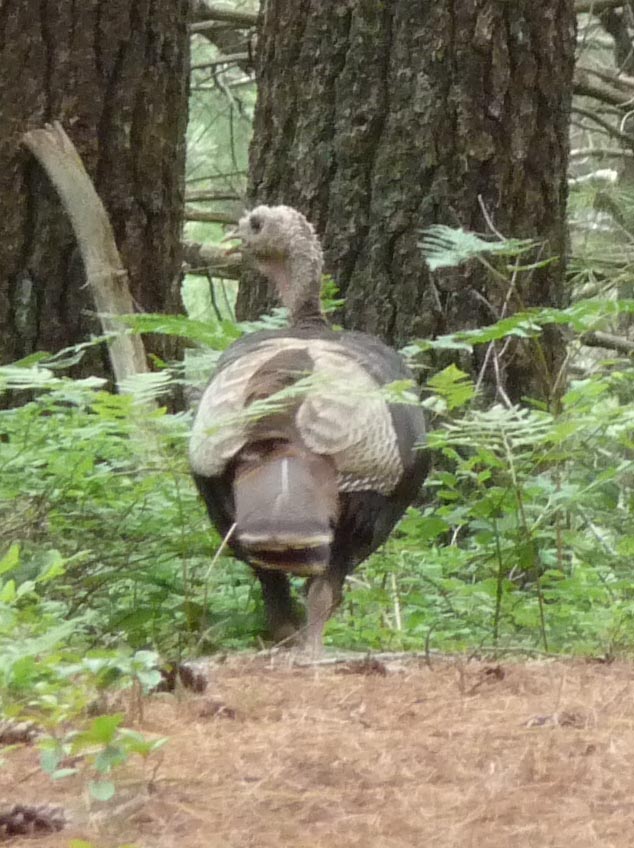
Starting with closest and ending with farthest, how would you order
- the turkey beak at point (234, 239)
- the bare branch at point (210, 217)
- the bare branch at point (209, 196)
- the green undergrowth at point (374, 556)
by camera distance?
the green undergrowth at point (374, 556)
the turkey beak at point (234, 239)
the bare branch at point (210, 217)
the bare branch at point (209, 196)

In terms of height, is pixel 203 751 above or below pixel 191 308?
below

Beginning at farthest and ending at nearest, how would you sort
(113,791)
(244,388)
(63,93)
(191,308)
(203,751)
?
(191,308) < (63,93) < (244,388) < (203,751) < (113,791)

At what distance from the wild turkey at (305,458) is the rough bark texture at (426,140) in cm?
150

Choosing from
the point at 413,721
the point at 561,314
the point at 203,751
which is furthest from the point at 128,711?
the point at 561,314

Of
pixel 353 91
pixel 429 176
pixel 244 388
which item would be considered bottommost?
pixel 244 388

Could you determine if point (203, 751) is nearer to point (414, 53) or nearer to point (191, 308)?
point (414, 53)

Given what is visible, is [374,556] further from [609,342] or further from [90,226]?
[609,342]

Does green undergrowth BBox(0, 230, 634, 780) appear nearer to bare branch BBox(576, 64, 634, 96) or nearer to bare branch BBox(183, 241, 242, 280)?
bare branch BBox(183, 241, 242, 280)

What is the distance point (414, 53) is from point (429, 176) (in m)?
0.54

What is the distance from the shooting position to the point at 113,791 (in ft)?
6.55

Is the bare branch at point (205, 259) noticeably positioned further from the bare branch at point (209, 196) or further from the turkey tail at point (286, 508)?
the turkey tail at point (286, 508)

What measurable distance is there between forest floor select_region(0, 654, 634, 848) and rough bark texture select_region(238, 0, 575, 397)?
2794 millimetres

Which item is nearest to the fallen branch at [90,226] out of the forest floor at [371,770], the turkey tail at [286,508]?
the turkey tail at [286,508]

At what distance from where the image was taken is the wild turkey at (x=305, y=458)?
11.8 ft
